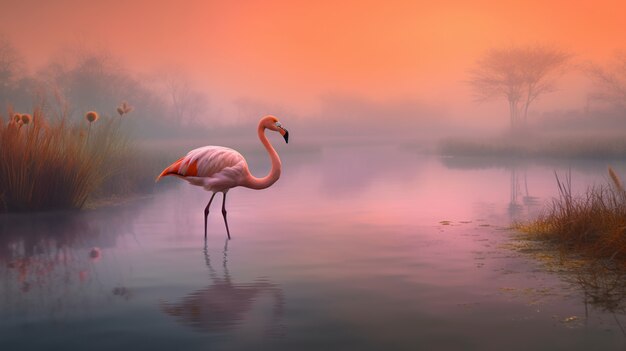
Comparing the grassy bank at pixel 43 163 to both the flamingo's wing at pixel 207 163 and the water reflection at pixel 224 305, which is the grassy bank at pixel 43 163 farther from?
the water reflection at pixel 224 305

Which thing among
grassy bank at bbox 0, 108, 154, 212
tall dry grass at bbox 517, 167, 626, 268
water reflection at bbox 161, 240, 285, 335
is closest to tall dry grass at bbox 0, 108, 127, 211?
grassy bank at bbox 0, 108, 154, 212

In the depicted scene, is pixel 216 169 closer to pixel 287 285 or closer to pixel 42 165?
pixel 287 285

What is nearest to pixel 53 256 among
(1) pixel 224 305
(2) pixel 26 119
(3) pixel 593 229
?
(1) pixel 224 305

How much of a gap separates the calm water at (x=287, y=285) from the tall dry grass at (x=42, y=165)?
0.63 m

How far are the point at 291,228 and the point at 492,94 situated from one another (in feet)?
163

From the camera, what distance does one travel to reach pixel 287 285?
Result: 22.6ft

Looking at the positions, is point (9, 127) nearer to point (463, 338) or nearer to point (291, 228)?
point (291, 228)

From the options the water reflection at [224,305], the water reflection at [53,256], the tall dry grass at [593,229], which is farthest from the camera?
the tall dry grass at [593,229]

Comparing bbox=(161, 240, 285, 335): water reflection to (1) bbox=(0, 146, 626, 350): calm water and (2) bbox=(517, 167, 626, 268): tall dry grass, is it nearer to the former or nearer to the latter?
(1) bbox=(0, 146, 626, 350): calm water

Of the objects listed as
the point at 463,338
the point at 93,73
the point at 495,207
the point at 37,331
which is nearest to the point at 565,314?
the point at 463,338

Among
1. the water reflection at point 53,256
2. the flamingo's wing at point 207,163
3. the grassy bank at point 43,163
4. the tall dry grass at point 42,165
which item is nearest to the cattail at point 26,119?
the grassy bank at point 43,163

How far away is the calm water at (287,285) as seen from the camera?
520 centimetres

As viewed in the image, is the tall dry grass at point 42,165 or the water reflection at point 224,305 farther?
the tall dry grass at point 42,165

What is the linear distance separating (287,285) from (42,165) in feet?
25.7
